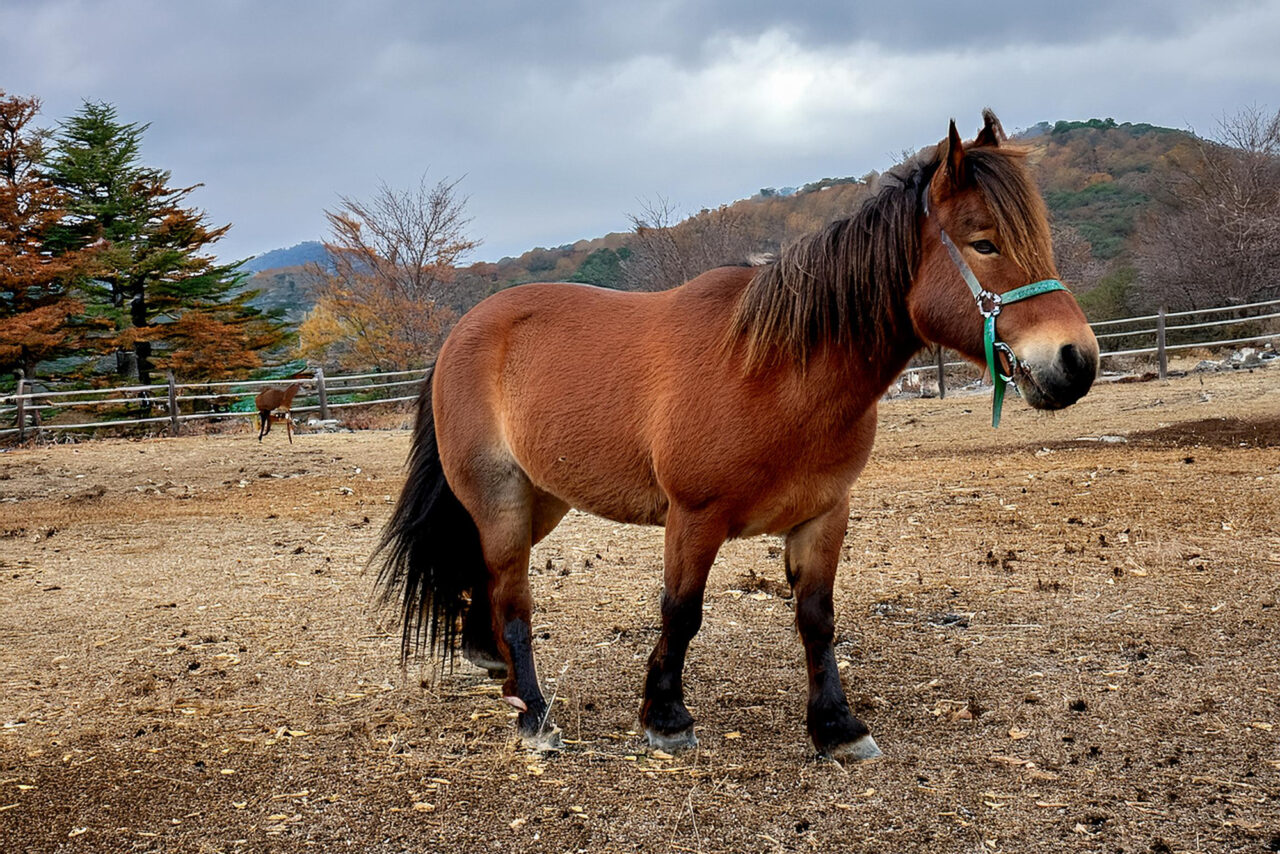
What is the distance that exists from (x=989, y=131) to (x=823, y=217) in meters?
15.9

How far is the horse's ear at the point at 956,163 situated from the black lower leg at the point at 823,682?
1.49 m

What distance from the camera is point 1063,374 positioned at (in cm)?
241

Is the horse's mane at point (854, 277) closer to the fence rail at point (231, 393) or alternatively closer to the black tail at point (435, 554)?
the black tail at point (435, 554)

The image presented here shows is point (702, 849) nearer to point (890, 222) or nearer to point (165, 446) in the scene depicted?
point (890, 222)

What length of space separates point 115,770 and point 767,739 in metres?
2.42

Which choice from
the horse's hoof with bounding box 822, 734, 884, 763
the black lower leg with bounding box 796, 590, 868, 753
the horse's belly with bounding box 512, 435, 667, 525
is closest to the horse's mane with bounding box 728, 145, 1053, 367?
the horse's belly with bounding box 512, 435, 667, 525

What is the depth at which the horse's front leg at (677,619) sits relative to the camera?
9.83 feet

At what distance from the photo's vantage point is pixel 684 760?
3098 millimetres

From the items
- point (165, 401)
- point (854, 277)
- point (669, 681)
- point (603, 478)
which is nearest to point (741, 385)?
point (854, 277)

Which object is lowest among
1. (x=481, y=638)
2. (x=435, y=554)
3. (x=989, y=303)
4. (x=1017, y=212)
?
(x=481, y=638)

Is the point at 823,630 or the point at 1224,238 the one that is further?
the point at 1224,238

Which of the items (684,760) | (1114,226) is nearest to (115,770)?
(684,760)

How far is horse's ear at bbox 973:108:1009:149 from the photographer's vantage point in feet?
9.08

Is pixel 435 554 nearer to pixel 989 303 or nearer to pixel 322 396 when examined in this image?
pixel 989 303
